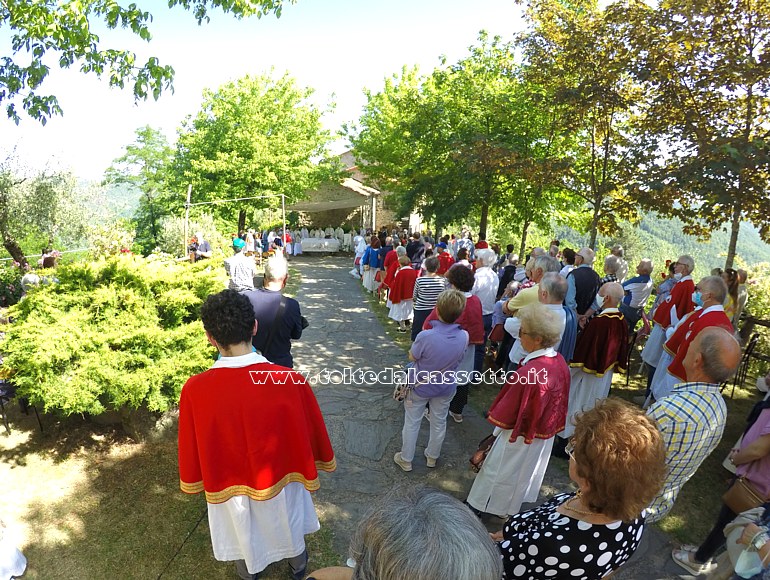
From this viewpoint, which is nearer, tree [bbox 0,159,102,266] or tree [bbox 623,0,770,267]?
tree [bbox 623,0,770,267]

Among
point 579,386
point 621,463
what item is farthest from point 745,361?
point 621,463

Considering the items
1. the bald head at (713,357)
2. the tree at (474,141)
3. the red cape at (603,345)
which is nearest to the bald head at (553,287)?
the red cape at (603,345)

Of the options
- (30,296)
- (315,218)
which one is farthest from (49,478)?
(315,218)

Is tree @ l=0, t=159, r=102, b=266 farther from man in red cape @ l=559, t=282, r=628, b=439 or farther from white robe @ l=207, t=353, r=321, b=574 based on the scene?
man in red cape @ l=559, t=282, r=628, b=439

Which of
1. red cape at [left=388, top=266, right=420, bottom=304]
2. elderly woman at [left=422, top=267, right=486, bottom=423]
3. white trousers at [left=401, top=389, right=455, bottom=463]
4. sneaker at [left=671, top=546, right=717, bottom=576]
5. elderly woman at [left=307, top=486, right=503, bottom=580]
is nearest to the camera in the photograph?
elderly woman at [left=307, top=486, right=503, bottom=580]

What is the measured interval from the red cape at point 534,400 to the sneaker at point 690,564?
1402mm

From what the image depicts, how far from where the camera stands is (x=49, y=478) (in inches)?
151

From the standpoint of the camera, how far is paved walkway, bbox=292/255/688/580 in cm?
345

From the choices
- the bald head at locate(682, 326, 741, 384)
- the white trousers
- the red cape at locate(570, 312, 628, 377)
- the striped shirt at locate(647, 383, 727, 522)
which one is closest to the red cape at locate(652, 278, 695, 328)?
the red cape at locate(570, 312, 628, 377)

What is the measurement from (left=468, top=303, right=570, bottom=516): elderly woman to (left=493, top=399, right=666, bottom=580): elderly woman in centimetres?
117

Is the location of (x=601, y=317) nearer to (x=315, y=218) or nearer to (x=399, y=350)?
(x=399, y=350)

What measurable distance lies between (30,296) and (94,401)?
1254mm

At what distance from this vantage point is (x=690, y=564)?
10.4 feet

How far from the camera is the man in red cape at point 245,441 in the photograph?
238 cm
